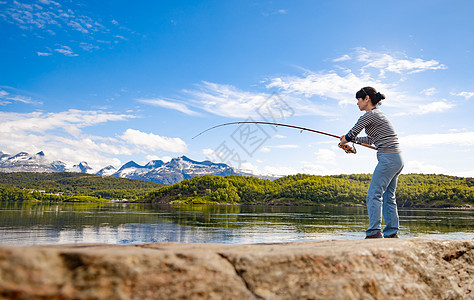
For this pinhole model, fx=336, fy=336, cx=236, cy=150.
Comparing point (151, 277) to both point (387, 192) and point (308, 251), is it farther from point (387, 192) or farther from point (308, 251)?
point (387, 192)

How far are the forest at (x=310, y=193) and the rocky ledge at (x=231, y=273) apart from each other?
139796 mm

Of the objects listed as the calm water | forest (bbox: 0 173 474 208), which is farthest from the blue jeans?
forest (bbox: 0 173 474 208)

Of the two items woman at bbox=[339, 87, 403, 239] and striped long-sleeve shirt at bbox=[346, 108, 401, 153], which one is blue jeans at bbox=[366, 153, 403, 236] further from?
striped long-sleeve shirt at bbox=[346, 108, 401, 153]

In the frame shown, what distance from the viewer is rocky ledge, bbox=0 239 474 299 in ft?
8.23

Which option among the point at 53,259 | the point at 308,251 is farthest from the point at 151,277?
the point at 308,251

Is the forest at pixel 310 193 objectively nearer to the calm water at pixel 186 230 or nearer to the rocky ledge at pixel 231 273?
the calm water at pixel 186 230

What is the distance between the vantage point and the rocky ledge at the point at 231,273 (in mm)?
2510

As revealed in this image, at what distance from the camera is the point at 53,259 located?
2.60 meters

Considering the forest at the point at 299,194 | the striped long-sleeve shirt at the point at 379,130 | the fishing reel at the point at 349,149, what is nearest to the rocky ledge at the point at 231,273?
the striped long-sleeve shirt at the point at 379,130

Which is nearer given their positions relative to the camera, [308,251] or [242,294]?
[242,294]

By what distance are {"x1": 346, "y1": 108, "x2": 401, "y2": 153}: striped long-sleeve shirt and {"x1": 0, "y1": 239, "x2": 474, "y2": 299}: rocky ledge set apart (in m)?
1.93

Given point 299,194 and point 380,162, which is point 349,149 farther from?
point 299,194

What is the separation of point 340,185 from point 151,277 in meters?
169

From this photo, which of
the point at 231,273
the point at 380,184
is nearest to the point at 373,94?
the point at 380,184
